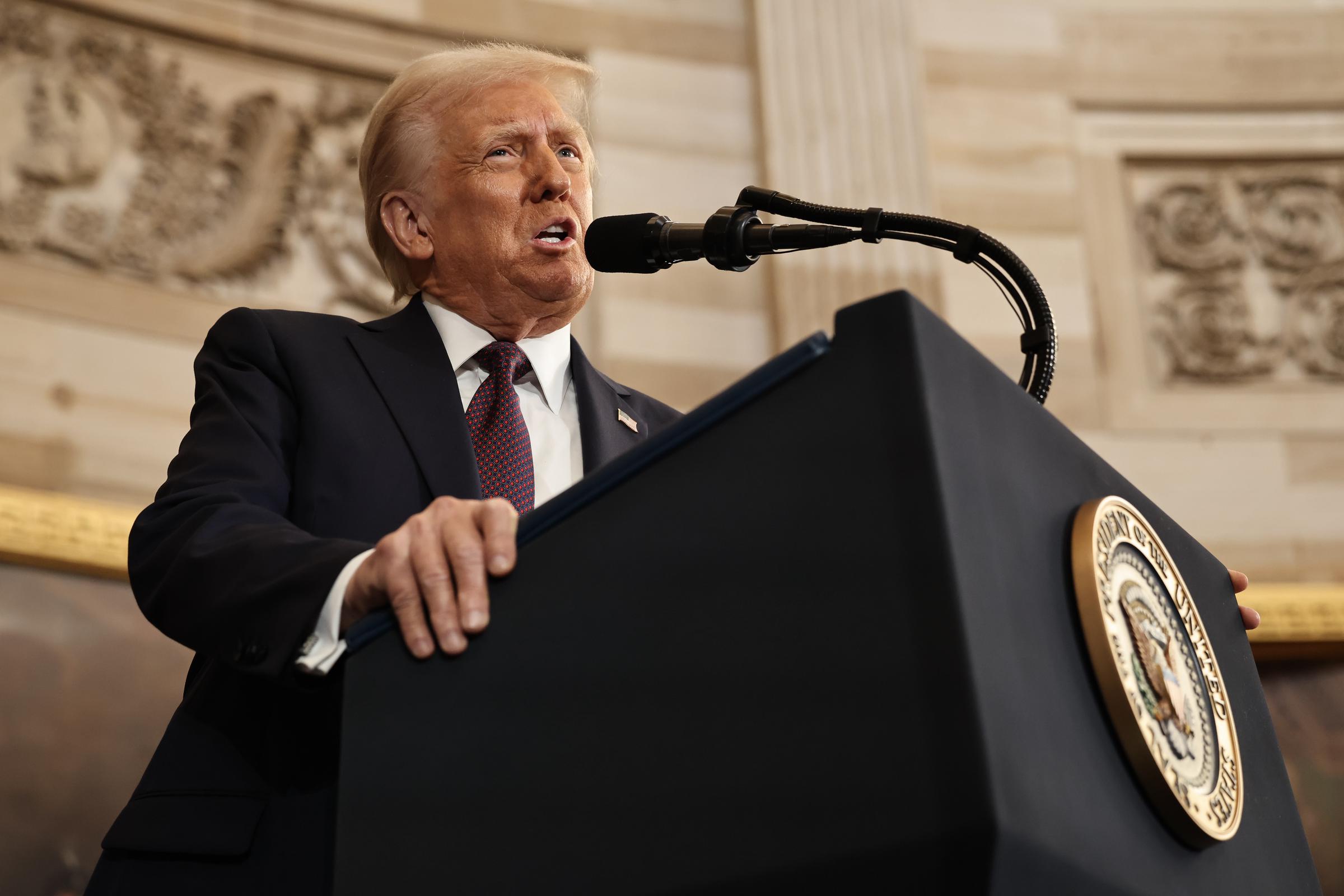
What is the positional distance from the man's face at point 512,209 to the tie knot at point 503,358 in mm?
142

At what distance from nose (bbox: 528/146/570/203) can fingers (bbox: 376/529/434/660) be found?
1.14 m

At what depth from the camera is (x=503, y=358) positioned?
6.79 ft

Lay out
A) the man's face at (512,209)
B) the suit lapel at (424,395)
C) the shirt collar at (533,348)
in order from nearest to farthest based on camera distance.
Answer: the suit lapel at (424,395) < the shirt collar at (533,348) < the man's face at (512,209)

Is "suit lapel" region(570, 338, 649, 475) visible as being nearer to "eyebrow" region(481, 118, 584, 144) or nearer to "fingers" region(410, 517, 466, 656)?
"eyebrow" region(481, 118, 584, 144)

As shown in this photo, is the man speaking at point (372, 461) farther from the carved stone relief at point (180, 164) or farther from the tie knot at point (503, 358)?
the carved stone relief at point (180, 164)

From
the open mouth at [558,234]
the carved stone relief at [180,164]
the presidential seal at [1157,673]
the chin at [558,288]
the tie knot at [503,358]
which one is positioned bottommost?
the presidential seal at [1157,673]

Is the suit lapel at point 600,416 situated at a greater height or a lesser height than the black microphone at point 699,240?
lesser

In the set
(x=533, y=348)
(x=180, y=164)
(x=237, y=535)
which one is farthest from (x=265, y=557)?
(x=180, y=164)

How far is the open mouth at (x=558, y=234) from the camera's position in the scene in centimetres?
228

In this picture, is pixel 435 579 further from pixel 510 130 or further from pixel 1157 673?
pixel 510 130

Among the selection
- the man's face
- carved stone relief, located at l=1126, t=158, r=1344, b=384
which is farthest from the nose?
carved stone relief, located at l=1126, t=158, r=1344, b=384

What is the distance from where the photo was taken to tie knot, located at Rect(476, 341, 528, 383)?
2055 mm

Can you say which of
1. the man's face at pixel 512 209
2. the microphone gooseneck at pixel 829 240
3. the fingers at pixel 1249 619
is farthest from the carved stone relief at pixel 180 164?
the fingers at pixel 1249 619

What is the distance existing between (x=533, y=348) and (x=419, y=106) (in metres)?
0.52
